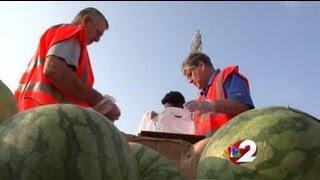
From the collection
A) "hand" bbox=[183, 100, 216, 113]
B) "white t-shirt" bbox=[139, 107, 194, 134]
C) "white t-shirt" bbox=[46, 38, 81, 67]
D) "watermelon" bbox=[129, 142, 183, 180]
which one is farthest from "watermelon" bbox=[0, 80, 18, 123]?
"white t-shirt" bbox=[139, 107, 194, 134]

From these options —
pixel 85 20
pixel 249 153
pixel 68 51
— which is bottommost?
pixel 249 153

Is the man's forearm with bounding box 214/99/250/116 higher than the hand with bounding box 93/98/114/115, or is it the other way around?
the hand with bounding box 93/98/114/115

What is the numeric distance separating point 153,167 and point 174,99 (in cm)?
237

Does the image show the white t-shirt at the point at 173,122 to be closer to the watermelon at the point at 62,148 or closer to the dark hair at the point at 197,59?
the dark hair at the point at 197,59

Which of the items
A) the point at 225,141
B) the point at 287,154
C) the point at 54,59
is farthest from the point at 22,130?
the point at 54,59

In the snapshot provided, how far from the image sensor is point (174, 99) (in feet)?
15.1

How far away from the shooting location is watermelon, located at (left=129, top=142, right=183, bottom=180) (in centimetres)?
223

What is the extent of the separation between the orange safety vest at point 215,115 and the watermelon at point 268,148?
1490 mm

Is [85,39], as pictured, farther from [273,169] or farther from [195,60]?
[273,169]

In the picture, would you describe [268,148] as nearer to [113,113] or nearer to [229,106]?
[113,113]

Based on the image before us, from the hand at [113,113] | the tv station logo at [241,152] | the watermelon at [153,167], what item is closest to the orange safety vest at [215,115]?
the hand at [113,113]

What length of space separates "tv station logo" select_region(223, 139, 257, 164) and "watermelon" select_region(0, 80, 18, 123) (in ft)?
2.61

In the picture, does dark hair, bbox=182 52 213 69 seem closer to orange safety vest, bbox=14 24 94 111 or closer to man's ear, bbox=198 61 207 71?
man's ear, bbox=198 61 207 71

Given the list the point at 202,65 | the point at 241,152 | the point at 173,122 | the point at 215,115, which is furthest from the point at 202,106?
the point at 241,152
